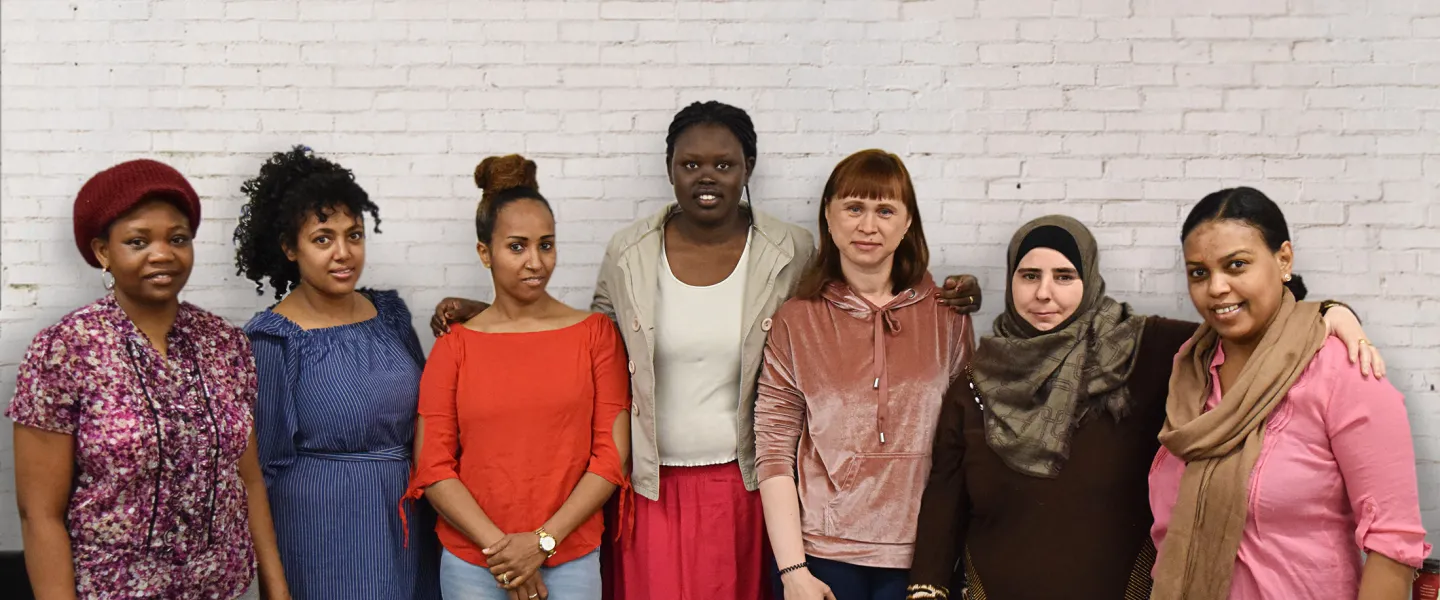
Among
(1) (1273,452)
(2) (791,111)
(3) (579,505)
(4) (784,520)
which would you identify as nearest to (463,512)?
(3) (579,505)

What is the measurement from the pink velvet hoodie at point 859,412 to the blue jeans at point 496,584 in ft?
1.76

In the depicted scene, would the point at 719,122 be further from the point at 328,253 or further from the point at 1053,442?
the point at 1053,442

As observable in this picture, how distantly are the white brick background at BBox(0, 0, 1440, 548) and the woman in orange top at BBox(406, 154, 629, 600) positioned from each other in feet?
2.69

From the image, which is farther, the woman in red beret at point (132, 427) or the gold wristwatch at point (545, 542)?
the gold wristwatch at point (545, 542)

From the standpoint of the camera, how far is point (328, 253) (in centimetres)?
272

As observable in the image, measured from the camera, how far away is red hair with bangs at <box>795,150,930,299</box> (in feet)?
8.64

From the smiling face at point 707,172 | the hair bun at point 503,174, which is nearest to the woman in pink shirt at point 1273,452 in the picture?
the smiling face at point 707,172

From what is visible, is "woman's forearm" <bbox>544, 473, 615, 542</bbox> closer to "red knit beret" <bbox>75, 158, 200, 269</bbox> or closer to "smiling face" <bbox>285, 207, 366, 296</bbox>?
"smiling face" <bbox>285, 207, 366, 296</bbox>

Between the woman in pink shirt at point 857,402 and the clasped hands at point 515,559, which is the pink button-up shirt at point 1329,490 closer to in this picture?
the woman in pink shirt at point 857,402

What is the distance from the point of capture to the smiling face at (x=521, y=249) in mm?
2717

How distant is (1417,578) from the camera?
2432mm

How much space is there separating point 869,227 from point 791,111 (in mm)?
989

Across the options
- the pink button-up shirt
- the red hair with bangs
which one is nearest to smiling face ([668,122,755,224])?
the red hair with bangs

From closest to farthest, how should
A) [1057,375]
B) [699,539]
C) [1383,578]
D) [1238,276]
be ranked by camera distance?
[1383,578], [1238,276], [1057,375], [699,539]
